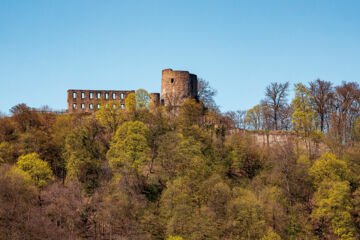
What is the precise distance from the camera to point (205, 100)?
2537 inches

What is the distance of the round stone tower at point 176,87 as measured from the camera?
202ft

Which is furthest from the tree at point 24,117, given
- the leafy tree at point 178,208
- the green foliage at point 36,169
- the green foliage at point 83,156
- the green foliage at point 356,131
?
the green foliage at point 356,131

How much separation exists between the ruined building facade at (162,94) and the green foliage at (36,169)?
16.6 m

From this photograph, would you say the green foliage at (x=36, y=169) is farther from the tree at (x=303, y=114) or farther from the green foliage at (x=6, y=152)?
the tree at (x=303, y=114)

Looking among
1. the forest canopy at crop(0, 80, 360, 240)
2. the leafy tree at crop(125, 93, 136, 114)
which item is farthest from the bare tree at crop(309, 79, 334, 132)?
the leafy tree at crop(125, 93, 136, 114)

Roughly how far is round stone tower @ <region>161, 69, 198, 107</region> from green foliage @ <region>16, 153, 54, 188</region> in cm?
2042

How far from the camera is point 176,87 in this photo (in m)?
61.8

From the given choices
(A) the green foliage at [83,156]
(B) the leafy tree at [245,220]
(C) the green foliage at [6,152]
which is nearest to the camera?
(B) the leafy tree at [245,220]

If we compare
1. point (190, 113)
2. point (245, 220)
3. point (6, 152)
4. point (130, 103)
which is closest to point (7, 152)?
point (6, 152)

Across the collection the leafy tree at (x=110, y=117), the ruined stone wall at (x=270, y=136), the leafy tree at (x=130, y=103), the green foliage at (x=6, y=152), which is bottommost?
the green foliage at (x=6, y=152)

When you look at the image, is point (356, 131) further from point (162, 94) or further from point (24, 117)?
point (24, 117)

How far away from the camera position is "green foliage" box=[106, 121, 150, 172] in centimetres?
4431

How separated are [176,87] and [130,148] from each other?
1764 centimetres

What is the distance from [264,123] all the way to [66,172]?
109ft
